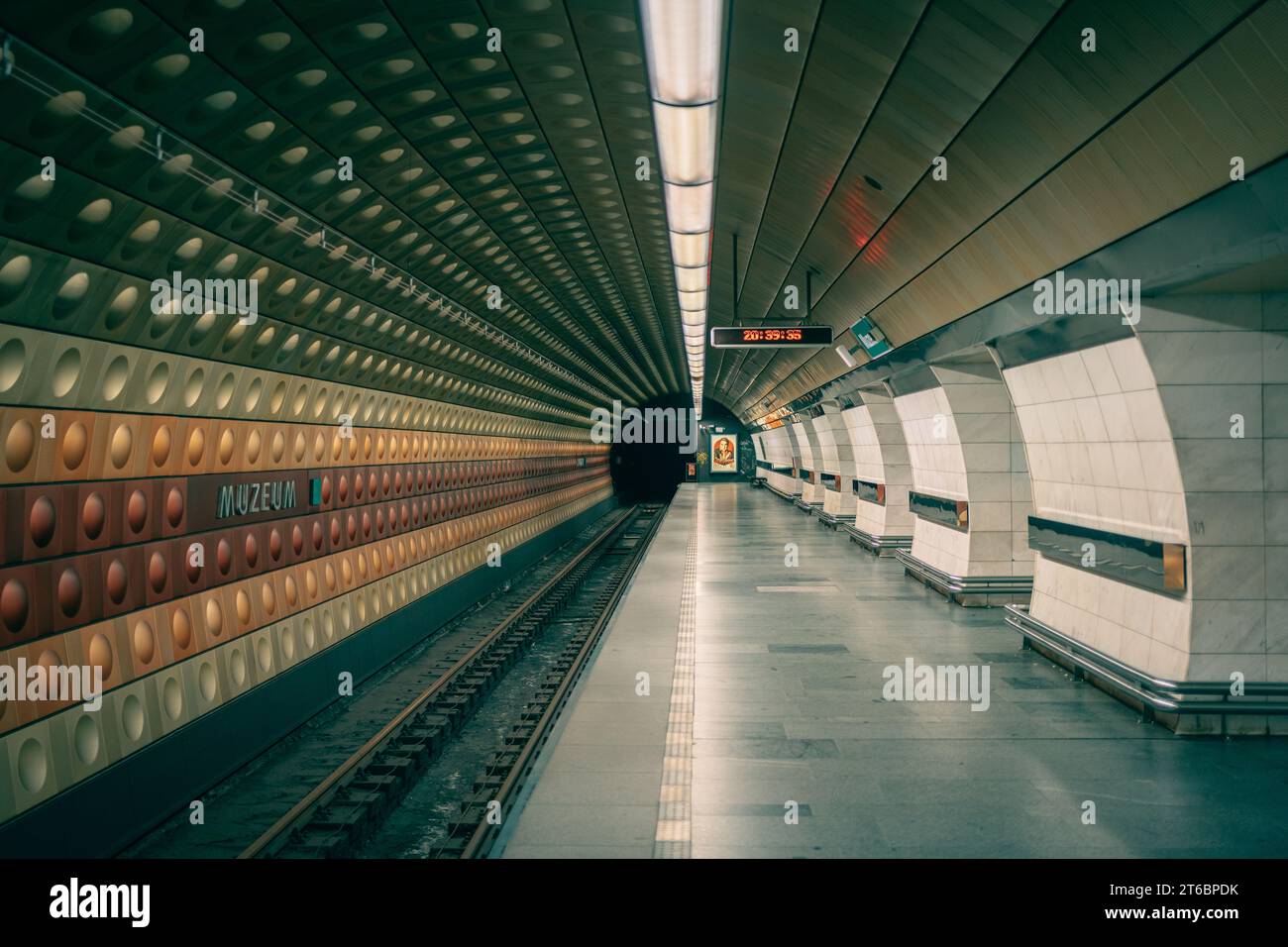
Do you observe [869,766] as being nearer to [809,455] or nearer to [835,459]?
[835,459]

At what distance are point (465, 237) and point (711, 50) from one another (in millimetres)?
6657

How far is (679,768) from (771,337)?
311 inches

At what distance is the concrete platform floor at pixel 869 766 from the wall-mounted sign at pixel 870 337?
4.57 meters

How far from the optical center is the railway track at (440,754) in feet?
23.6

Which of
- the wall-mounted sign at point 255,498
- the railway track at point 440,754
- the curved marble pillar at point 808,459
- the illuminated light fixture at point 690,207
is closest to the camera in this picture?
the railway track at point 440,754

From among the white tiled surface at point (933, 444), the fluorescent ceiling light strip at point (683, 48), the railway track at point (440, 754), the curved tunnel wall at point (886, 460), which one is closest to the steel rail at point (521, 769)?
the railway track at point (440, 754)

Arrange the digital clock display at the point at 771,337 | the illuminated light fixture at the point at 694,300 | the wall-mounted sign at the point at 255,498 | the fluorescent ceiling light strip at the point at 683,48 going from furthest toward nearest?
1. the illuminated light fixture at the point at 694,300
2. the digital clock display at the point at 771,337
3. the wall-mounted sign at the point at 255,498
4. the fluorescent ceiling light strip at the point at 683,48

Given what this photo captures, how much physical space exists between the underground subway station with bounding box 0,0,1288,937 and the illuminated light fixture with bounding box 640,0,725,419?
0.16 feet

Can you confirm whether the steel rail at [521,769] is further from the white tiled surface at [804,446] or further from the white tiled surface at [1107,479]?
the white tiled surface at [804,446]

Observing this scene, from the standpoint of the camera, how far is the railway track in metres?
7.20

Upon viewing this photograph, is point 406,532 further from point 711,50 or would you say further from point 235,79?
point 711,50

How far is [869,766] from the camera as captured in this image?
22.5 feet

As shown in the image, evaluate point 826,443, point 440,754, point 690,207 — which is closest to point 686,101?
point 690,207
